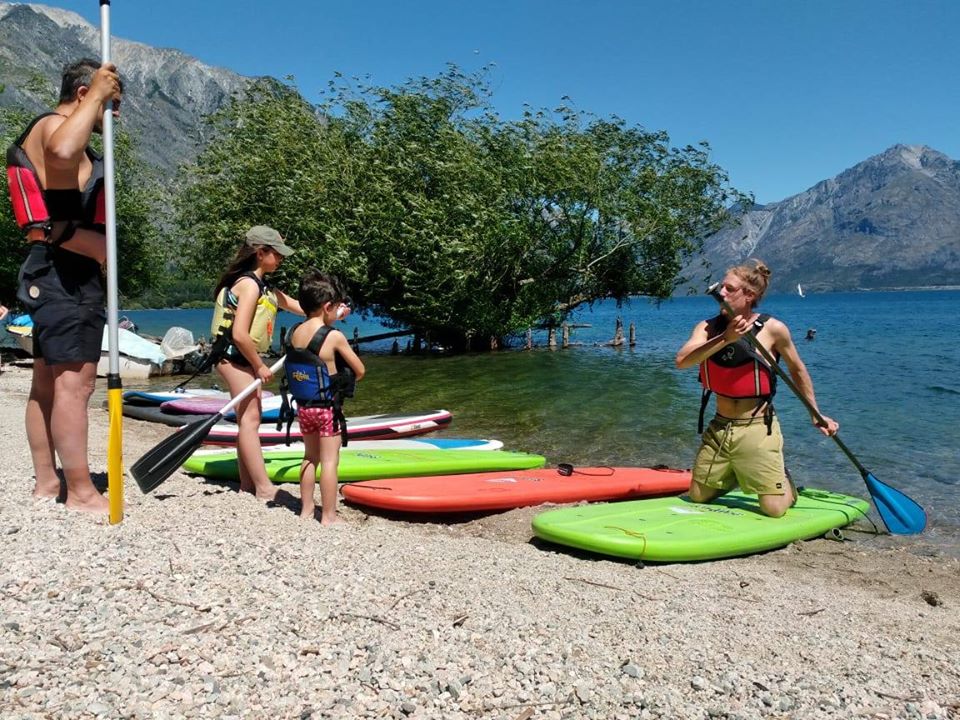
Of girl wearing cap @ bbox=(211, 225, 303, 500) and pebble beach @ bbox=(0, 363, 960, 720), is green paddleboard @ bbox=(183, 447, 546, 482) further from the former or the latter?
pebble beach @ bbox=(0, 363, 960, 720)

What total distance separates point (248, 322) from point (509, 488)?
2.93 meters

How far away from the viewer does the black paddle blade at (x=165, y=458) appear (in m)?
5.02

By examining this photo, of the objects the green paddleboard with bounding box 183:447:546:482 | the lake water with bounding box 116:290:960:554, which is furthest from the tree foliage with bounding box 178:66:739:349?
the green paddleboard with bounding box 183:447:546:482

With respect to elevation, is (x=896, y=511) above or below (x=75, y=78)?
below

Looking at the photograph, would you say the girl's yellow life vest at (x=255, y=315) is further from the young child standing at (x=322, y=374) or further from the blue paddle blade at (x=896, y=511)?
the blue paddle blade at (x=896, y=511)

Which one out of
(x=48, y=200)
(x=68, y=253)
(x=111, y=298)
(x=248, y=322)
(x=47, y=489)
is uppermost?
(x=48, y=200)

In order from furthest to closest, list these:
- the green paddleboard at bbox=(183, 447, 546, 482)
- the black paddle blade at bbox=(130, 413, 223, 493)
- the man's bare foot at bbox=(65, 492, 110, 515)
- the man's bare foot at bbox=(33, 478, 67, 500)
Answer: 1. the green paddleboard at bbox=(183, 447, 546, 482)
2. the black paddle blade at bbox=(130, 413, 223, 493)
3. the man's bare foot at bbox=(33, 478, 67, 500)
4. the man's bare foot at bbox=(65, 492, 110, 515)

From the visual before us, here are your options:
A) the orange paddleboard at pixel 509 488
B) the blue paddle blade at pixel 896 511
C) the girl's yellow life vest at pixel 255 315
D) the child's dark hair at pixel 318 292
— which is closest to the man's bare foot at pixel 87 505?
the girl's yellow life vest at pixel 255 315

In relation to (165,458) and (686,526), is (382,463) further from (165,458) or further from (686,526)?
Answer: (686,526)

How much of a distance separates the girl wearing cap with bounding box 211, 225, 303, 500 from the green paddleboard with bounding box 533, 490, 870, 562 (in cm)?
234

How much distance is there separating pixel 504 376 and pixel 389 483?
14505 millimetres

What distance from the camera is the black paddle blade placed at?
502cm

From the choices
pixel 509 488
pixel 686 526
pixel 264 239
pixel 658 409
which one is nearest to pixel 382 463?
pixel 509 488

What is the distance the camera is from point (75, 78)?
416 cm
